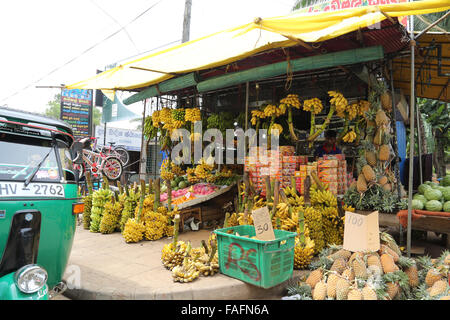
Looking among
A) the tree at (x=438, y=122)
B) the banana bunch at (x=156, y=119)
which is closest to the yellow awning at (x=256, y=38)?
the banana bunch at (x=156, y=119)

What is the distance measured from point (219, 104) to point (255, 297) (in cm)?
524

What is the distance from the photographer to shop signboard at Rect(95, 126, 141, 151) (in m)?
16.8

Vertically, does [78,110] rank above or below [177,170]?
above

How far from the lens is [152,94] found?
6836 millimetres

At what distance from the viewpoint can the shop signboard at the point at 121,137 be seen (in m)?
16.8

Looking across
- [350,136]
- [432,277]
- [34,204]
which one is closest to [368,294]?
[432,277]

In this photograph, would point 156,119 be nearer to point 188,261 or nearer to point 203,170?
point 203,170

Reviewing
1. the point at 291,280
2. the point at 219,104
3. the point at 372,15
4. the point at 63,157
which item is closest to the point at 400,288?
the point at 291,280

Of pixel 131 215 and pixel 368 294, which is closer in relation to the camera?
pixel 368 294

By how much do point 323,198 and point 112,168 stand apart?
30.5 ft

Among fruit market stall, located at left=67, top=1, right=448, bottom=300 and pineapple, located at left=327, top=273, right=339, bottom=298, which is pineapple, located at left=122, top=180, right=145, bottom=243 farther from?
pineapple, located at left=327, top=273, right=339, bottom=298

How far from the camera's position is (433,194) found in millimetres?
4215

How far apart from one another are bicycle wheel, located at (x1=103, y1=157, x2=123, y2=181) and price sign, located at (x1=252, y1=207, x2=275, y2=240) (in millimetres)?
9512
